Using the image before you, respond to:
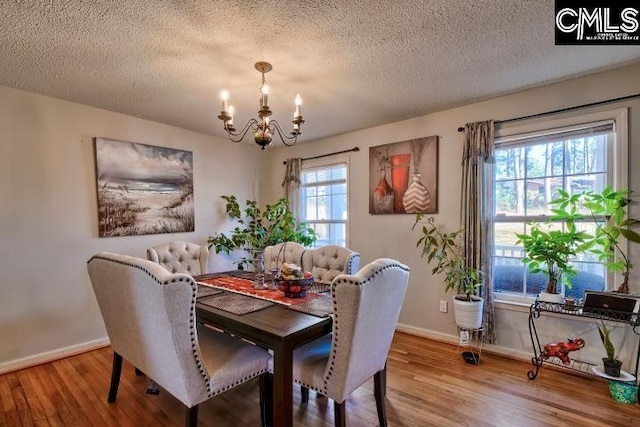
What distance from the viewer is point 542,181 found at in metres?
2.72

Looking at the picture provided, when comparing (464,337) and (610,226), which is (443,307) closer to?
(464,337)

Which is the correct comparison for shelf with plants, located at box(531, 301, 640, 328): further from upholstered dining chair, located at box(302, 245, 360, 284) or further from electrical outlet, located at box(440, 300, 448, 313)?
upholstered dining chair, located at box(302, 245, 360, 284)

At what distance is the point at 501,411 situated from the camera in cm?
200

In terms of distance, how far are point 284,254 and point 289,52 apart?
1.79 meters

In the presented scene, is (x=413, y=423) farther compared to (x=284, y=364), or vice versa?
(x=413, y=423)

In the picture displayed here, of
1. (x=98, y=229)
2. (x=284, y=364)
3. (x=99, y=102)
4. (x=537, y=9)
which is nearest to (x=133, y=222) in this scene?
(x=98, y=229)

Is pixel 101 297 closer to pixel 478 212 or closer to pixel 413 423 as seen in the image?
pixel 413 423

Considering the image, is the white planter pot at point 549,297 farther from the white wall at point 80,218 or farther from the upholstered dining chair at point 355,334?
the upholstered dining chair at point 355,334

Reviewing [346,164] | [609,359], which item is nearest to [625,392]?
[609,359]

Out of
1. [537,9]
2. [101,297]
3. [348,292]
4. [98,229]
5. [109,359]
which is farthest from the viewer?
[98,229]

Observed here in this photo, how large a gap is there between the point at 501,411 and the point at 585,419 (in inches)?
19.0

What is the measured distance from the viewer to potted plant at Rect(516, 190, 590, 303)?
7.82 ft

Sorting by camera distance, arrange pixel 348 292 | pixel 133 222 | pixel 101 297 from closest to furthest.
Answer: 1. pixel 348 292
2. pixel 101 297
3. pixel 133 222

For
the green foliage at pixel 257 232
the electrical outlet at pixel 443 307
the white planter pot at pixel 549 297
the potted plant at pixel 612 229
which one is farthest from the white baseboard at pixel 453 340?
the green foliage at pixel 257 232
